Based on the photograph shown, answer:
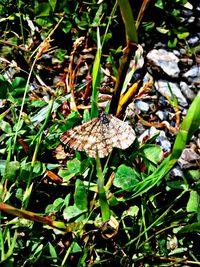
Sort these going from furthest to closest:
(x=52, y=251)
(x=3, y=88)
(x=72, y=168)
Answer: (x=3, y=88) < (x=72, y=168) < (x=52, y=251)

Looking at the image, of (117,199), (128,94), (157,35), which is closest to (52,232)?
(117,199)

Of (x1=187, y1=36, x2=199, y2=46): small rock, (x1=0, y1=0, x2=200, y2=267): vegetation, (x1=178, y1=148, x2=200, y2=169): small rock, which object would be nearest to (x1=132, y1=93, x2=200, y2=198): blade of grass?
(x1=0, y1=0, x2=200, y2=267): vegetation

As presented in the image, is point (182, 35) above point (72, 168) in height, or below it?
above

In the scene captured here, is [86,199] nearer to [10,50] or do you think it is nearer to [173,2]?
[10,50]

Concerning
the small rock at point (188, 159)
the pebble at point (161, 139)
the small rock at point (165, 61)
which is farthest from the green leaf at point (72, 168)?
the small rock at point (165, 61)

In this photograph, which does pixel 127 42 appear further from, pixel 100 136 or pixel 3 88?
pixel 3 88

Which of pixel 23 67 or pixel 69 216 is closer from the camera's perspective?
pixel 69 216

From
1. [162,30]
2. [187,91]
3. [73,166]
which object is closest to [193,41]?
[162,30]
